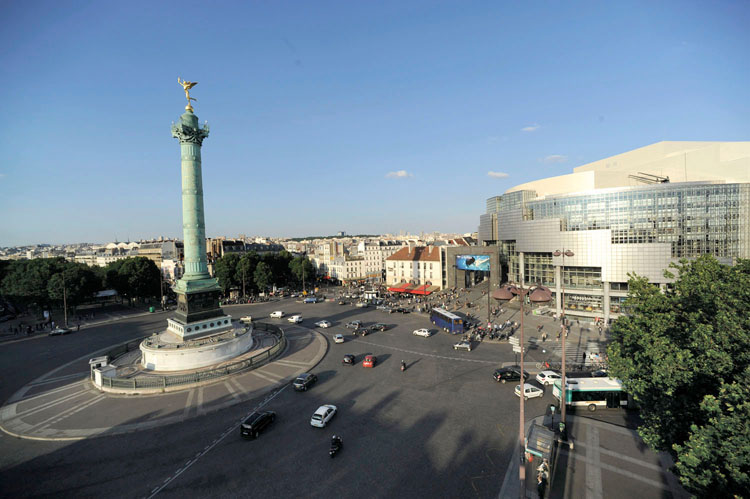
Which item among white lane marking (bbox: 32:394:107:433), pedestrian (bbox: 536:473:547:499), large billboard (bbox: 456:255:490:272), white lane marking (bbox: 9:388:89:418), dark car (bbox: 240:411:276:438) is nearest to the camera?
pedestrian (bbox: 536:473:547:499)

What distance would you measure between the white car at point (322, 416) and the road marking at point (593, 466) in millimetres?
14096

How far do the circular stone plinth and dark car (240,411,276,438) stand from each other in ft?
45.3

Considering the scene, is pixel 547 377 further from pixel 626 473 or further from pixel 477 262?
pixel 477 262

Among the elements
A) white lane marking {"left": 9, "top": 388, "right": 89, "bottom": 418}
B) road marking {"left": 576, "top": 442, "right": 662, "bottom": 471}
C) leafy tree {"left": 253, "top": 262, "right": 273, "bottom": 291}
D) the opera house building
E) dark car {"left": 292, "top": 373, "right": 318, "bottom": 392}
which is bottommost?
road marking {"left": 576, "top": 442, "right": 662, "bottom": 471}

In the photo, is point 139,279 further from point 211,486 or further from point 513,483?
point 513,483

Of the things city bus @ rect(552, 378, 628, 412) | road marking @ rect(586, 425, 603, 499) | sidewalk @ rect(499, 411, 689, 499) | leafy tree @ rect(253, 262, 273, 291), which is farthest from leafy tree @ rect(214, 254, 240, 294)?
road marking @ rect(586, 425, 603, 499)

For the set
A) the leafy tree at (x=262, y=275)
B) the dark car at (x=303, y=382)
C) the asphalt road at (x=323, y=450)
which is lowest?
Answer: the asphalt road at (x=323, y=450)

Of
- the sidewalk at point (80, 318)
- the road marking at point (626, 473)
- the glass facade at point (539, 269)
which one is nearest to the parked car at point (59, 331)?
the sidewalk at point (80, 318)

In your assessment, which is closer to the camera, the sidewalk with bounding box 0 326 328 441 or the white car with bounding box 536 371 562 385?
the sidewalk with bounding box 0 326 328 441

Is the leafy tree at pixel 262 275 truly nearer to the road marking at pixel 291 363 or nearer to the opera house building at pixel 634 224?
the road marking at pixel 291 363

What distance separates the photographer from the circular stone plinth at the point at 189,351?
30.0 meters

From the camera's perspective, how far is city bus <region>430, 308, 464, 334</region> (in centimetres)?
4209

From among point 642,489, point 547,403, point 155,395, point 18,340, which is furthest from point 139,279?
point 642,489

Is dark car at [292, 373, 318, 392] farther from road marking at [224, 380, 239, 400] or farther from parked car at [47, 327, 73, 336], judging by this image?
parked car at [47, 327, 73, 336]
